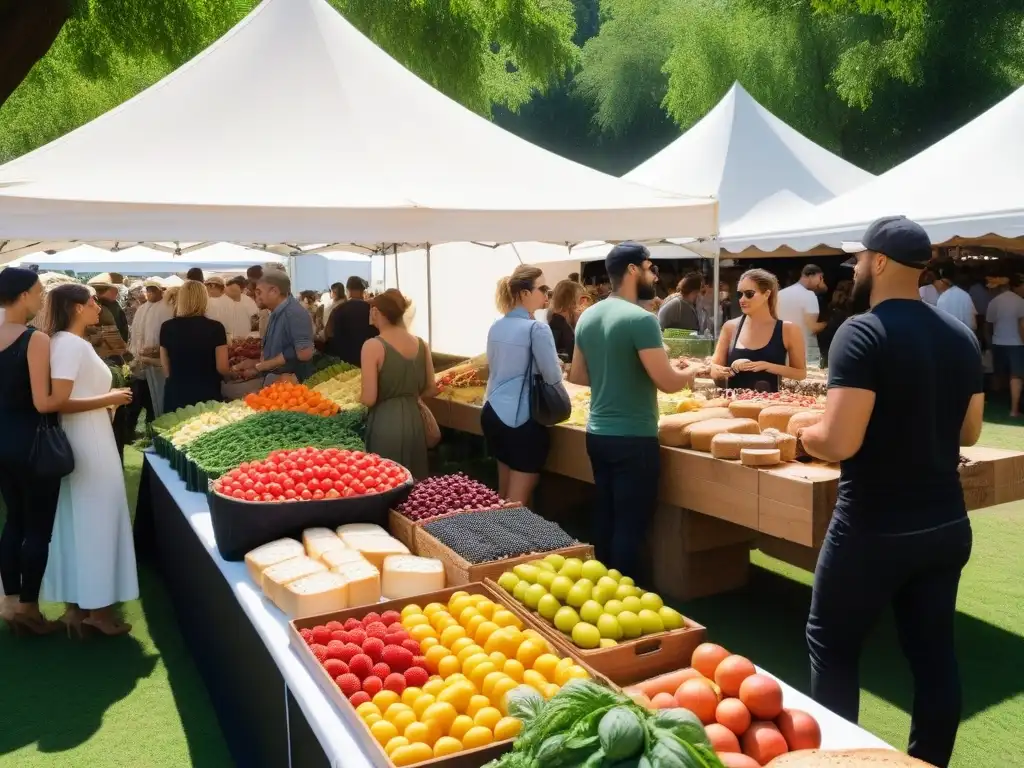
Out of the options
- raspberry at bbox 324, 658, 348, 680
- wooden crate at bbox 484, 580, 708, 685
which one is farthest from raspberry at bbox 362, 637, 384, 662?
wooden crate at bbox 484, 580, 708, 685

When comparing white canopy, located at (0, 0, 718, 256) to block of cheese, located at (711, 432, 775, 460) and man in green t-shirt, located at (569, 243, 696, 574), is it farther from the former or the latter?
block of cheese, located at (711, 432, 775, 460)

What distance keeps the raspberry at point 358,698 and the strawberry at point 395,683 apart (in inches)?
2.7

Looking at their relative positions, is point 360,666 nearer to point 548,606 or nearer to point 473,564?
point 548,606

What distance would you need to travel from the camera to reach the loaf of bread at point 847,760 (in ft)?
5.22

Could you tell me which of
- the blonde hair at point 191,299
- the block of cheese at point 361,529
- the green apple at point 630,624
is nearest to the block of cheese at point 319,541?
the block of cheese at point 361,529

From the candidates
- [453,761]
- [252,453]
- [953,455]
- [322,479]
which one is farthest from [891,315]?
[252,453]

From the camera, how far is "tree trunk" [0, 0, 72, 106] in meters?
7.47

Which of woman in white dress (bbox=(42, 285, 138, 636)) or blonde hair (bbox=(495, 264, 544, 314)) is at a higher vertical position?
blonde hair (bbox=(495, 264, 544, 314))

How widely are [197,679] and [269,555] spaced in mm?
1380

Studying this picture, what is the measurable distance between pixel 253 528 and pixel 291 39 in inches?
162

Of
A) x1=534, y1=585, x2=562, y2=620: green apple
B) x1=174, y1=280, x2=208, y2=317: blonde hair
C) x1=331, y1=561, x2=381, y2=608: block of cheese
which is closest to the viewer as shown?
x1=534, y1=585, x2=562, y2=620: green apple

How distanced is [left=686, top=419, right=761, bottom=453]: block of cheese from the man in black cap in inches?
70.2

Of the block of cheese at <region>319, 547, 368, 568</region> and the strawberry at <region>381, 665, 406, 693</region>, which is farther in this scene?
the block of cheese at <region>319, 547, 368, 568</region>

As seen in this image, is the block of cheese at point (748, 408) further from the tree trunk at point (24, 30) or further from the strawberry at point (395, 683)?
the tree trunk at point (24, 30)
